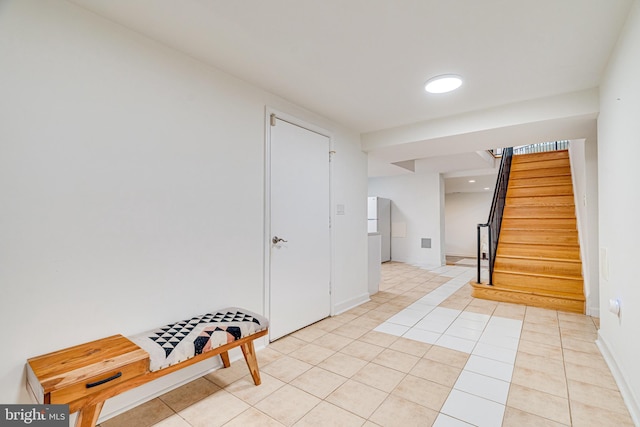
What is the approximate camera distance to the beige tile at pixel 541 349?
2465mm

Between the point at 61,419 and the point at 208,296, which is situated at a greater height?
the point at 208,296

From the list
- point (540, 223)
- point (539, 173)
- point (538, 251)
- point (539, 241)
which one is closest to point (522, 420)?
point (538, 251)

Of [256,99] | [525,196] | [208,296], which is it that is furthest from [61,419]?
[525,196]

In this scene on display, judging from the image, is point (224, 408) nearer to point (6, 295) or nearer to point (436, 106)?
point (6, 295)

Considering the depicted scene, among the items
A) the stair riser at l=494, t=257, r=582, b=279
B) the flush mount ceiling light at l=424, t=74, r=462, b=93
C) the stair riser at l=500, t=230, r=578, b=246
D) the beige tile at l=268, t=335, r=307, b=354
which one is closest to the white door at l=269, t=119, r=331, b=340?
the beige tile at l=268, t=335, r=307, b=354

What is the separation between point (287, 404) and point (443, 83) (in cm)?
273

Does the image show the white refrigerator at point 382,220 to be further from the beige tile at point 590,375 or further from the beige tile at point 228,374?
the beige tile at point 228,374

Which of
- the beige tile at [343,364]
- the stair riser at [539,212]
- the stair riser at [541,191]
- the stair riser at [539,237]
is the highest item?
the stair riser at [541,191]

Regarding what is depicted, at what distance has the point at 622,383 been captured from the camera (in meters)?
1.92

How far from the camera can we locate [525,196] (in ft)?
17.9

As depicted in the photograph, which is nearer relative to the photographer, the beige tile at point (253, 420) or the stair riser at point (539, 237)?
the beige tile at point (253, 420)

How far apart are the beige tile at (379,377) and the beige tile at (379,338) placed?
1.45ft

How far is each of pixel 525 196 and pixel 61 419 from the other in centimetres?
661

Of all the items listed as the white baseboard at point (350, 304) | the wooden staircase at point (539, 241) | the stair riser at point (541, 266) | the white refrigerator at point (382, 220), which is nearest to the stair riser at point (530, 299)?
the wooden staircase at point (539, 241)
